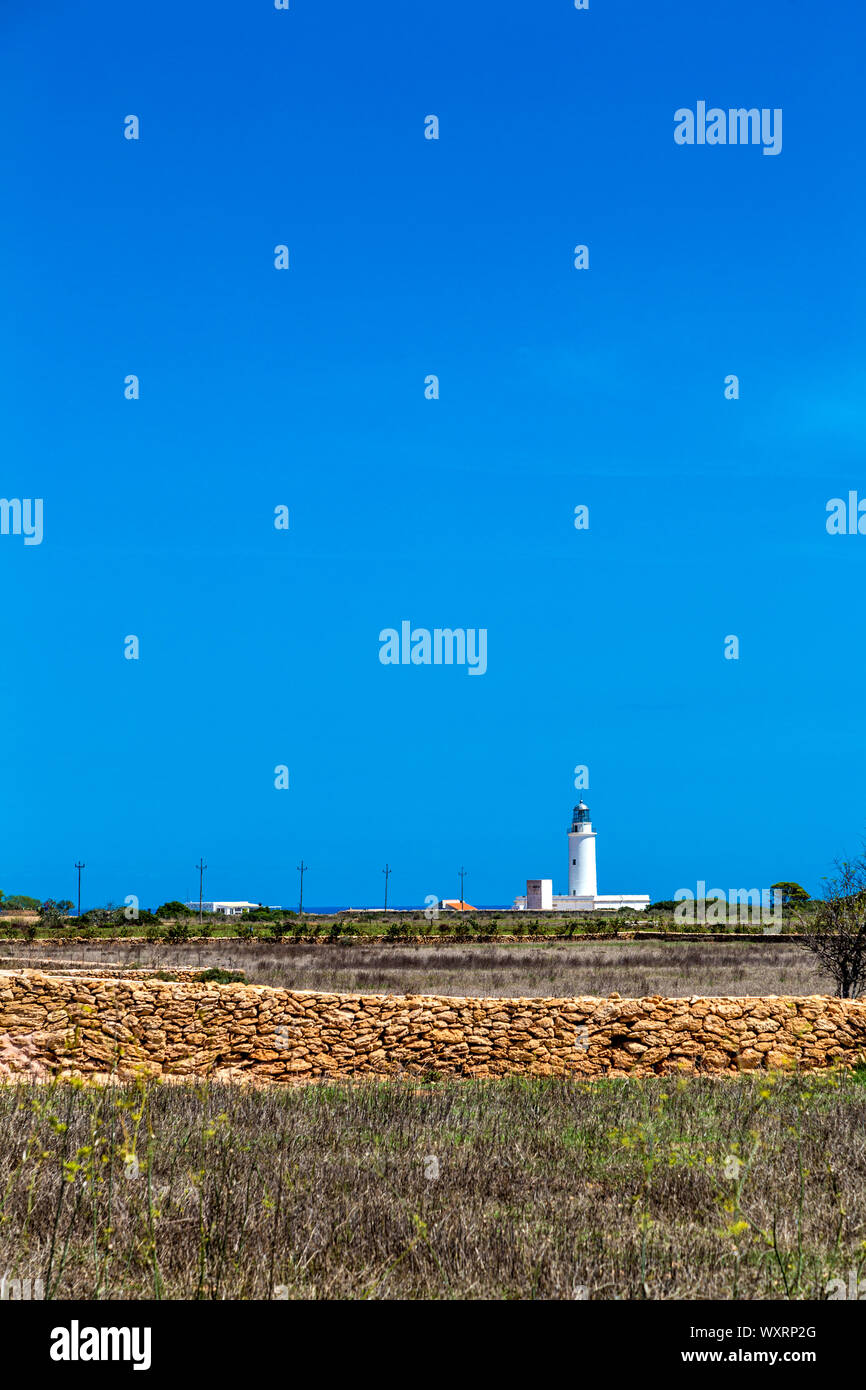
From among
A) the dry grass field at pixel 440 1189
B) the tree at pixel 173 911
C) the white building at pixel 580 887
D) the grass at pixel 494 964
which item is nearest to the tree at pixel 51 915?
the tree at pixel 173 911

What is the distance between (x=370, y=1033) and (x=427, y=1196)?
758 centimetres

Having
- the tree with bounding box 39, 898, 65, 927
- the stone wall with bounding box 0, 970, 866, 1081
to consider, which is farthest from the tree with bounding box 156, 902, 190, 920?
the stone wall with bounding box 0, 970, 866, 1081

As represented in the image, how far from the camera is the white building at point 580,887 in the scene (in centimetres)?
9231

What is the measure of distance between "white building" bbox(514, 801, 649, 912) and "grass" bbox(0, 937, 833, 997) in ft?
139

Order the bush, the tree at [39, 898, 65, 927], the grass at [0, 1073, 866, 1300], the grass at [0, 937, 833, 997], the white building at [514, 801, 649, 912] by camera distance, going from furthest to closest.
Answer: the white building at [514, 801, 649, 912] < the tree at [39, 898, 65, 927] < the grass at [0, 937, 833, 997] < the bush < the grass at [0, 1073, 866, 1300]

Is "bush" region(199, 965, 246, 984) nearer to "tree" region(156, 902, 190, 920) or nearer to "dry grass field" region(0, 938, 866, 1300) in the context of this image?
"dry grass field" region(0, 938, 866, 1300)

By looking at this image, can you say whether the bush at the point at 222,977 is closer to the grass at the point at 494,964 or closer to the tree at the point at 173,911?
the grass at the point at 494,964

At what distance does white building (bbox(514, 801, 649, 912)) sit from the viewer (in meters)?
92.3

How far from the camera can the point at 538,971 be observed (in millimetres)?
33406

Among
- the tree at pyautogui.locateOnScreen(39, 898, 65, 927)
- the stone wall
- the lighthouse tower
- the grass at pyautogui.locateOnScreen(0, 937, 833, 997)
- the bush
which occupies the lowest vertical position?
the stone wall

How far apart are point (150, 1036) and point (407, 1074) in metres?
3.55

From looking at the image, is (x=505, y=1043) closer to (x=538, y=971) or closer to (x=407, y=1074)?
(x=407, y=1074)

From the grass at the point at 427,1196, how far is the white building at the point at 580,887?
267ft

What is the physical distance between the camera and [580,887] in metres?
93.3
